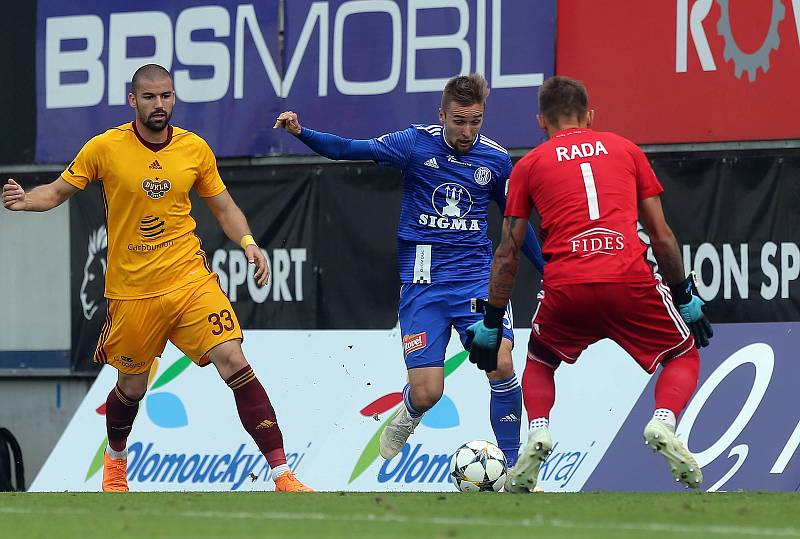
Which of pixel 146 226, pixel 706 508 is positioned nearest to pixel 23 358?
pixel 146 226

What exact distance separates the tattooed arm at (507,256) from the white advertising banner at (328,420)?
9.82ft

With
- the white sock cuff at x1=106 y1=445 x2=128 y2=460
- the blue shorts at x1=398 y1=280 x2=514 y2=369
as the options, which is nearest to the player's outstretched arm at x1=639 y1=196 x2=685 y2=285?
the blue shorts at x1=398 y1=280 x2=514 y2=369

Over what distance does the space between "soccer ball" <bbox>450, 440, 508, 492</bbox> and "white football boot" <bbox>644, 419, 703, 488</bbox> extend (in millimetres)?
1674

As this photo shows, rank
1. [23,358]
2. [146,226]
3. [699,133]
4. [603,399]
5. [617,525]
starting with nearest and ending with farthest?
1. [617,525]
2. [146,226]
3. [603,399]
4. [699,133]
5. [23,358]

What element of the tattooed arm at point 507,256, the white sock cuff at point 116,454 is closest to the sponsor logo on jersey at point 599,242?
the tattooed arm at point 507,256

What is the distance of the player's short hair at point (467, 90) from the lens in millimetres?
8727

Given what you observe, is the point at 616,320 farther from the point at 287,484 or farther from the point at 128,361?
the point at 128,361

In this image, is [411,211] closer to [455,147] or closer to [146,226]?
[455,147]

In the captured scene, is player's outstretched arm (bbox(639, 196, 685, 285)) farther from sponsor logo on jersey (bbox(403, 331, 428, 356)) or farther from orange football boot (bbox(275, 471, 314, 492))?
orange football boot (bbox(275, 471, 314, 492))

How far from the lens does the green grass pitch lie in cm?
573

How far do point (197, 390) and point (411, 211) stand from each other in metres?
3.19

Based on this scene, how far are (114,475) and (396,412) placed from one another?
237 centimetres

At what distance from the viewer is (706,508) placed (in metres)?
6.61

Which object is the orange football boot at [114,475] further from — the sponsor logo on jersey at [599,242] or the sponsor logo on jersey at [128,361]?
the sponsor logo on jersey at [599,242]
